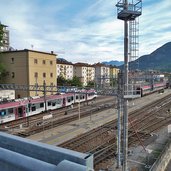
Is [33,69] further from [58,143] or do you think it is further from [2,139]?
[2,139]

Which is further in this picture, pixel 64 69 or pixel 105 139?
pixel 64 69

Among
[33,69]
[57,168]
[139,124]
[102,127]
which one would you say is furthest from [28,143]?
[33,69]

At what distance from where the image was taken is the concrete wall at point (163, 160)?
40.3ft

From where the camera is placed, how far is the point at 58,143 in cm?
1856

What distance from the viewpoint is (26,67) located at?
4494 centimetres

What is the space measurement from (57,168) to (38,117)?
91.6 ft

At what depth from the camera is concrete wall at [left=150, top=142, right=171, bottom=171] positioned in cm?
1228

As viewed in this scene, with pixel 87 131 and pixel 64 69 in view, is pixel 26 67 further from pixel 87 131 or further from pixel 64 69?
pixel 64 69

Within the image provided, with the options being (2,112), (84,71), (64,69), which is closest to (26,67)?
(2,112)

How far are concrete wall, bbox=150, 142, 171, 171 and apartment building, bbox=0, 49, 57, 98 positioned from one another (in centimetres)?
3415

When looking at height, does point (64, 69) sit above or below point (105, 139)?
above

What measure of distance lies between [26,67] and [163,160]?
Result: 3686cm

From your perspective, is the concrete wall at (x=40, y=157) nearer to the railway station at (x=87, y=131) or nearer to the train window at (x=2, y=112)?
the railway station at (x=87, y=131)

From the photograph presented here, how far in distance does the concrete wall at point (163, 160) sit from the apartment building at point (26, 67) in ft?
112
